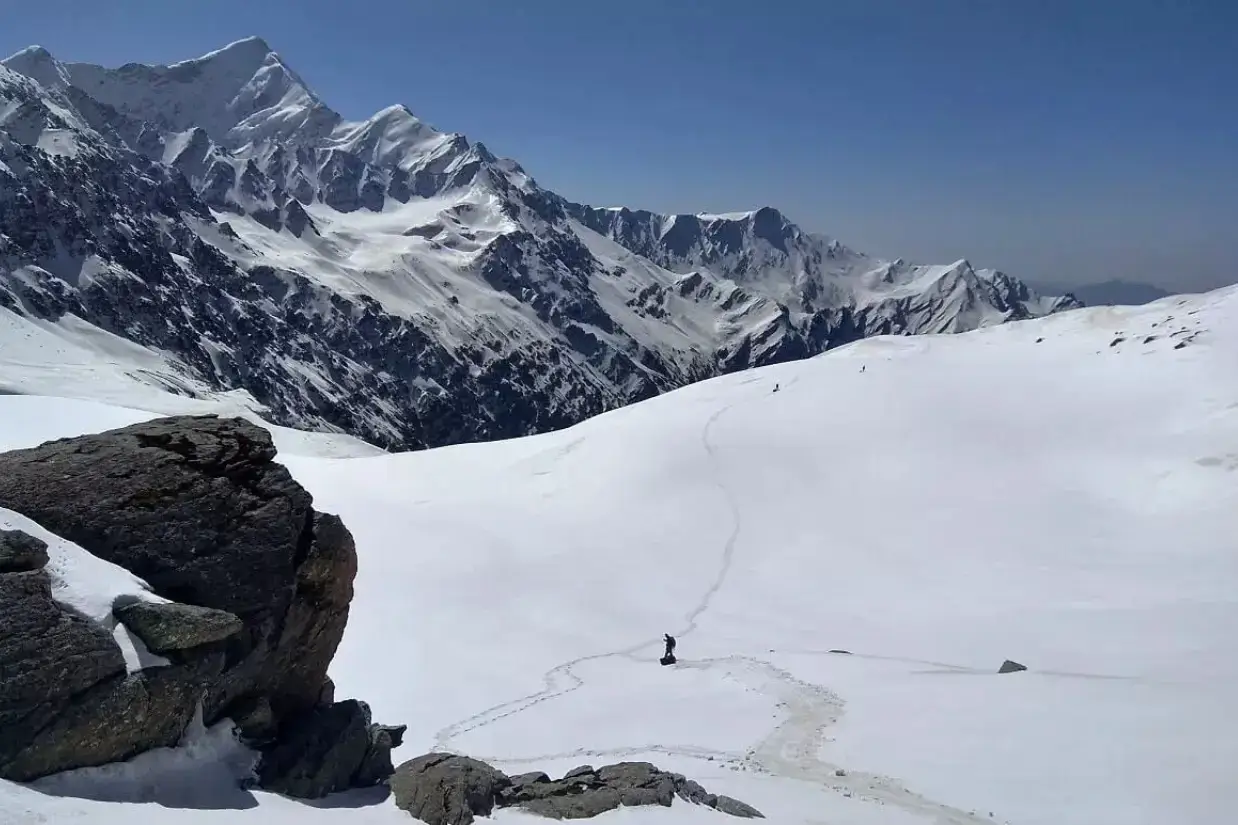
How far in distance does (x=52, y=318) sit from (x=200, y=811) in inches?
8723

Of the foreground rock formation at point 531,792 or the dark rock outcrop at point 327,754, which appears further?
the dark rock outcrop at point 327,754

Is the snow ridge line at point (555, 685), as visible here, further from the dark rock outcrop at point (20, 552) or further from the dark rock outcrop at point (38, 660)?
the dark rock outcrop at point (20, 552)

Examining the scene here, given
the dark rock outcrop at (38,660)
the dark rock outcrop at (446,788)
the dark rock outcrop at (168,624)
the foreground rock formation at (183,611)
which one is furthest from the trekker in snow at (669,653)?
the dark rock outcrop at (38,660)

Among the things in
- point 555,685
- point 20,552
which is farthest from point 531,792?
point 555,685

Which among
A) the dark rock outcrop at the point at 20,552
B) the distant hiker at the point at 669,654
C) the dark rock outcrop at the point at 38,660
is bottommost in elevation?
the dark rock outcrop at the point at 38,660

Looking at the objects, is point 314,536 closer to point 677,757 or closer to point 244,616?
point 244,616

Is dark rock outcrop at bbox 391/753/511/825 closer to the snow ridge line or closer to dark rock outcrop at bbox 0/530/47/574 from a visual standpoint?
the snow ridge line

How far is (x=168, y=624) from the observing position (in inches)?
551

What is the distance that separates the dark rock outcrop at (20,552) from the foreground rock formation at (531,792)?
23.0 ft

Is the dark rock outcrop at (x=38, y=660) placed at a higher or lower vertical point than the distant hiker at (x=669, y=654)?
lower

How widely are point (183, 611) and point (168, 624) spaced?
319 millimetres

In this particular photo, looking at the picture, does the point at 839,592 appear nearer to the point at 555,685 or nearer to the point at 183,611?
the point at 555,685

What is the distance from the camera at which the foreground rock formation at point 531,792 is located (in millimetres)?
14461

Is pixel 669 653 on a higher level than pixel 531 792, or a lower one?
higher
